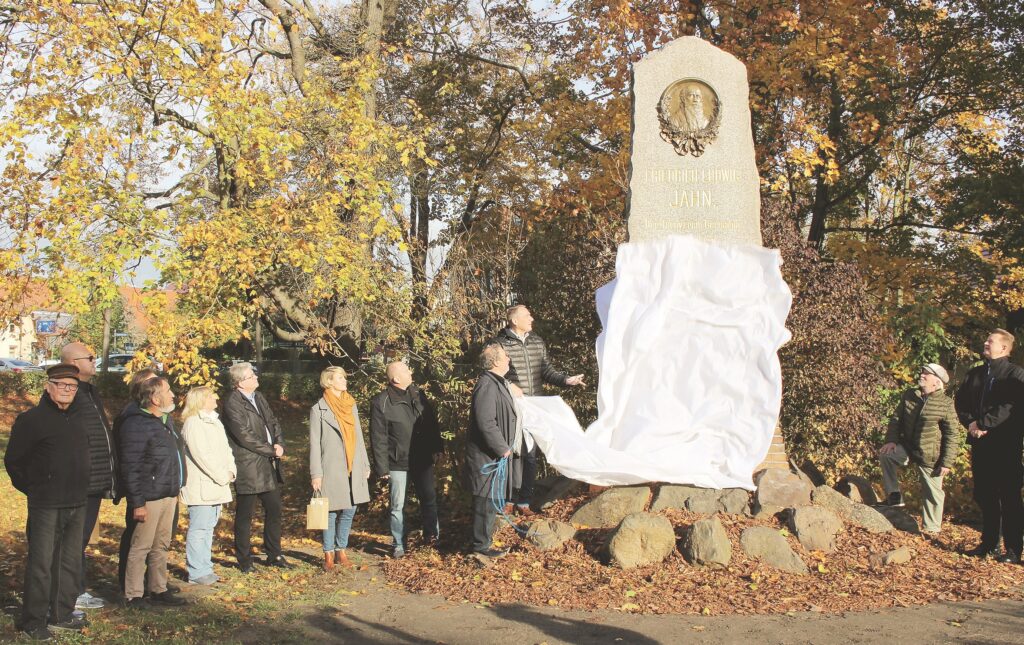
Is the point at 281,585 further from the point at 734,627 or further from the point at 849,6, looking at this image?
the point at 849,6

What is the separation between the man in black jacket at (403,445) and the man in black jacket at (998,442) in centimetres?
445

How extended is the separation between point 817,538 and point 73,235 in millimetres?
8309

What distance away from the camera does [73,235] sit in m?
10.0

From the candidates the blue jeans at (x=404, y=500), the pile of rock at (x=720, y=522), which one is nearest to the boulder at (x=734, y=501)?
the pile of rock at (x=720, y=522)

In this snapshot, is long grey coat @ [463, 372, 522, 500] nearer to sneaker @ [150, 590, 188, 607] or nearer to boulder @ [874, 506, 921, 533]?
sneaker @ [150, 590, 188, 607]

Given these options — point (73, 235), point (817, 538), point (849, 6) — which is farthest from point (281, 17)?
point (817, 538)

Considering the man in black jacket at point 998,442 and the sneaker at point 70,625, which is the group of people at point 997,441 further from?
the sneaker at point 70,625

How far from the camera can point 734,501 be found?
290 inches

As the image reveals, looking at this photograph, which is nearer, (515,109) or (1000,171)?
(1000,171)

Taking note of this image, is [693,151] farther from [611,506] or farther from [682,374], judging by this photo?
[611,506]

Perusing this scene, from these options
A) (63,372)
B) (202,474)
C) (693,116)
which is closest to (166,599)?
(202,474)

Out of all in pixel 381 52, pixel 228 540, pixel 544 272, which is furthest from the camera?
pixel 381 52

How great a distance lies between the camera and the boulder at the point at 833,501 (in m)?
7.40

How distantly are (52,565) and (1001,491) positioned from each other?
6818mm
